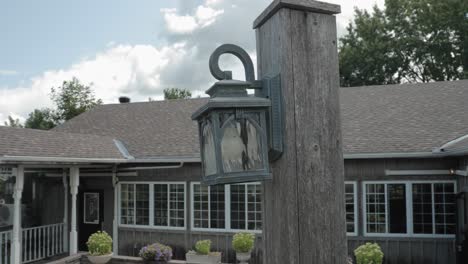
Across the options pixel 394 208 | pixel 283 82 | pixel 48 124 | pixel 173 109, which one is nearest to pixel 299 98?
pixel 283 82

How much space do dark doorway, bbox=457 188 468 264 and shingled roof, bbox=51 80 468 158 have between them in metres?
1.21

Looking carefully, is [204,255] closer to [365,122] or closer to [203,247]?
[203,247]

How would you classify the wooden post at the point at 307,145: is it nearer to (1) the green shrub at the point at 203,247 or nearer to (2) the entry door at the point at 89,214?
(1) the green shrub at the point at 203,247

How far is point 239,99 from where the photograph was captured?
1.47m

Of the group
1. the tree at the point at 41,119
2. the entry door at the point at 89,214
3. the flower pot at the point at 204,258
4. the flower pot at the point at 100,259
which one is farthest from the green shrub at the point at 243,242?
the tree at the point at 41,119

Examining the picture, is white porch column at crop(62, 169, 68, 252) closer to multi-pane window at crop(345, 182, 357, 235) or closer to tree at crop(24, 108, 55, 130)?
multi-pane window at crop(345, 182, 357, 235)

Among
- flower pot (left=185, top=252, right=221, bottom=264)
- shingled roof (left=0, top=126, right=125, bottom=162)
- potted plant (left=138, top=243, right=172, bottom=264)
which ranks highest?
shingled roof (left=0, top=126, right=125, bottom=162)

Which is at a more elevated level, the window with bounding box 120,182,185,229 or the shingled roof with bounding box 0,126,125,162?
the shingled roof with bounding box 0,126,125,162

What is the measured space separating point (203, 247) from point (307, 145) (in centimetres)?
984

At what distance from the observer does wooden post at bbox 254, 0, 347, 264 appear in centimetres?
144

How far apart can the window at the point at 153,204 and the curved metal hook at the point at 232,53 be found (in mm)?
10727

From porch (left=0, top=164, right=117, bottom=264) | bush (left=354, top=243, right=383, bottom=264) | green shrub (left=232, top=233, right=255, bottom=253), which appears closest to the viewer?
bush (left=354, top=243, right=383, bottom=264)

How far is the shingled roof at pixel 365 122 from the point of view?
10.5m

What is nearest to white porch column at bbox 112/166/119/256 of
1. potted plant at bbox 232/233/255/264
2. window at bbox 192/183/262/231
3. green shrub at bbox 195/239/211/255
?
window at bbox 192/183/262/231
